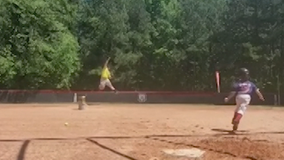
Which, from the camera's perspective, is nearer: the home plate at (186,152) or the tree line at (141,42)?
the home plate at (186,152)

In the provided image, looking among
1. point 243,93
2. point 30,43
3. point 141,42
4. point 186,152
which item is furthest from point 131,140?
point 141,42

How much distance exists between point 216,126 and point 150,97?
80.6 ft

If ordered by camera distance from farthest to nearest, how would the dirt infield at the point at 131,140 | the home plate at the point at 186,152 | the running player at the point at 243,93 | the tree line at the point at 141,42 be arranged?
1. the tree line at the point at 141,42
2. the running player at the point at 243,93
3. the dirt infield at the point at 131,140
4. the home plate at the point at 186,152

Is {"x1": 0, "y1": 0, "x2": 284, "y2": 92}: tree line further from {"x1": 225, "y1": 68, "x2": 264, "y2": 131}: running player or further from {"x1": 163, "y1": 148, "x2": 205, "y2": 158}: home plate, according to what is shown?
{"x1": 163, "y1": 148, "x2": 205, "y2": 158}: home plate

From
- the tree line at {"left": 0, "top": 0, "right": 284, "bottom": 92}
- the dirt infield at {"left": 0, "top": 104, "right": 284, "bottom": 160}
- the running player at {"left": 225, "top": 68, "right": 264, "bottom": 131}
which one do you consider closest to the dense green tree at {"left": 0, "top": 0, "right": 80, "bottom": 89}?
the tree line at {"left": 0, "top": 0, "right": 284, "bottom": 92}

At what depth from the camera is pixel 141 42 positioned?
206ft

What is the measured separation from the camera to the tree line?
4509cm

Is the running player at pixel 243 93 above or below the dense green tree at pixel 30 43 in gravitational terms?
below

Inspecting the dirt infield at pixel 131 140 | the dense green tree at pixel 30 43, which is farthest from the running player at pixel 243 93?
the dense green tree at pixel 30 43

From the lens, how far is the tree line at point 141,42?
148 ft

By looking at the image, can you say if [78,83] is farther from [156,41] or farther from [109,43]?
[156,41]

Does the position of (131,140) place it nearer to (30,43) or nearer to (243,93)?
(243,93)

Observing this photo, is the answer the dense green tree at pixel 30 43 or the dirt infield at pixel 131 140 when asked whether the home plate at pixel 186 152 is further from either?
the dense green tree at pixel 30 43

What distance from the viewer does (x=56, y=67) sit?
154ft
